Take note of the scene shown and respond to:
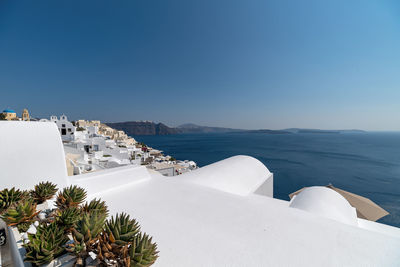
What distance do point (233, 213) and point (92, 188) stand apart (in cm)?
382

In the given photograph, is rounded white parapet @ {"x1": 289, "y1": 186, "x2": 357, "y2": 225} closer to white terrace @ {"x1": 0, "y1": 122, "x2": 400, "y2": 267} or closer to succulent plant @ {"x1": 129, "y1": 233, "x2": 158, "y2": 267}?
white terrace @ {"x1": 0, "y1": 122, "x2": 400, "y2": 267}

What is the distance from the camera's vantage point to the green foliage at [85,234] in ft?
Answer: 5.55

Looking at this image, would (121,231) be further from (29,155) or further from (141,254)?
(29,155)

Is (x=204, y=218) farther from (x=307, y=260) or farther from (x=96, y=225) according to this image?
(x=96, y=225)

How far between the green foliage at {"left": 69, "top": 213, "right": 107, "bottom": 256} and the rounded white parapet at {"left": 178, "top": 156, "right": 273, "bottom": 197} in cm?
403

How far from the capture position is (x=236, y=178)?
6758 mm

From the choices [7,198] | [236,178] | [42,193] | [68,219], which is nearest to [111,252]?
[68,219]

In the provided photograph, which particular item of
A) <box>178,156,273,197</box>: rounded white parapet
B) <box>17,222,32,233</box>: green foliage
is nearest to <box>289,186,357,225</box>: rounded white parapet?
<box>178,156,273,197</box>: rounded white parapet

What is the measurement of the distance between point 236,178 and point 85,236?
5.77 m

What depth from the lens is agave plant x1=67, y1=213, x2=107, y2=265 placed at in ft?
5.54

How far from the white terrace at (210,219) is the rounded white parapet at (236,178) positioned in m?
0.61

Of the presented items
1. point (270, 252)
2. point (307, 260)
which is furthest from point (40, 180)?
point (307, 260)

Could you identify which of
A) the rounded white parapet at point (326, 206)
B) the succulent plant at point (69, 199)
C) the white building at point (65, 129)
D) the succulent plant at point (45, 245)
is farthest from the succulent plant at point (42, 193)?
the white building at point (65, 129)

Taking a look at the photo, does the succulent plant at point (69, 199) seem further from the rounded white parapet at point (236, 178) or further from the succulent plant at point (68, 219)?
the rounded white parapet at point (236, 178)
